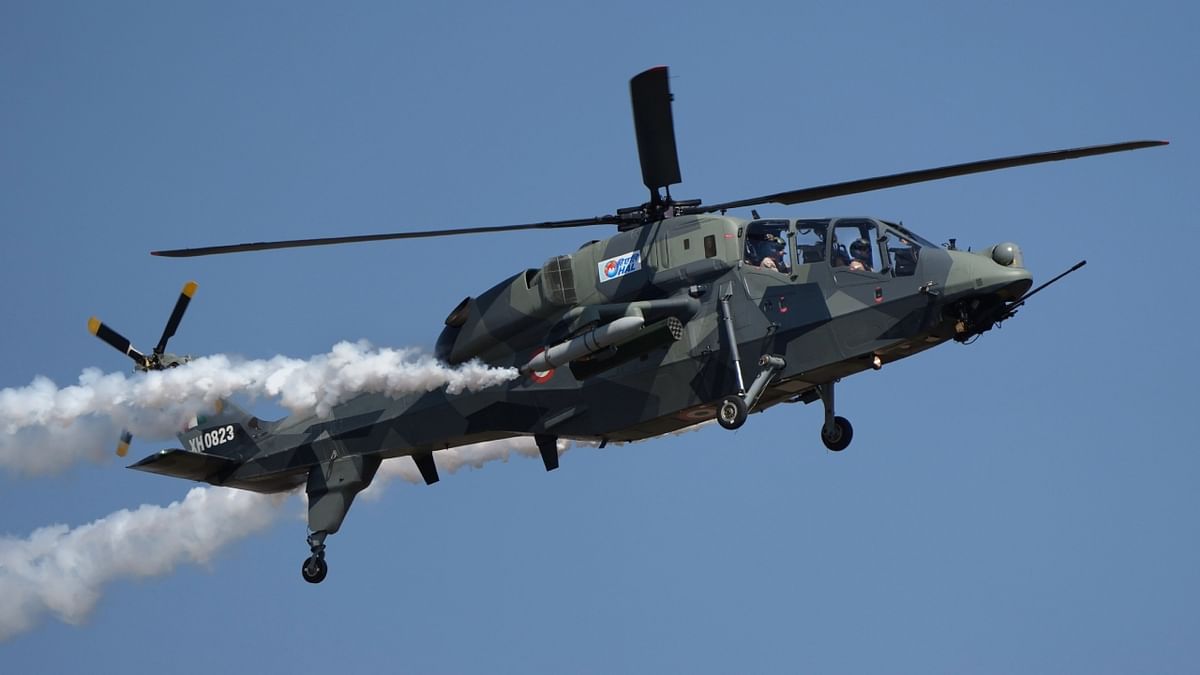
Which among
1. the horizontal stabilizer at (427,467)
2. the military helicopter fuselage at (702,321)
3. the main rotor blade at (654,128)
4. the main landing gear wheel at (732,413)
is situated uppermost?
the main rotor blade at (654,128)

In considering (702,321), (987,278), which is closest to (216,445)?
(702,321)

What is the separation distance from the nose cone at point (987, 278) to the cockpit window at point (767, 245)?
2852mm

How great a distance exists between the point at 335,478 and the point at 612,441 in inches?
238

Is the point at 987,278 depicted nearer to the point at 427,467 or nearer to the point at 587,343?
the point at 587,343

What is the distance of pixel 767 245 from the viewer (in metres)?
30.0

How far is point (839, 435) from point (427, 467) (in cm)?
832

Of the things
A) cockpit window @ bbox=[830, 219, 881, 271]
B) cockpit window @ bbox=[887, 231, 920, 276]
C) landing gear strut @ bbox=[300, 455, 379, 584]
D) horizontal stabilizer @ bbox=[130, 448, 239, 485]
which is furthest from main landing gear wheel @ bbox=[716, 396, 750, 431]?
horizontal stabilizer @ bbox=[130, 448, 239, 485]

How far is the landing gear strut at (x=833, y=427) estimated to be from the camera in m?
30.8

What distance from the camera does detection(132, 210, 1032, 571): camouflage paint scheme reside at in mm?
28734

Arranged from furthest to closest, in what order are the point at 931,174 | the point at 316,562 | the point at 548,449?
the point at 316,562, the point at 548,449, the point at 931,174

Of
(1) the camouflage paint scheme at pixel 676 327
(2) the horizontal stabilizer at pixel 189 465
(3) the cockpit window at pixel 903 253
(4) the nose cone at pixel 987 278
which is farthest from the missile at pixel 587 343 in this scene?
(2) the horizontal stabilizer at pixel 189 465

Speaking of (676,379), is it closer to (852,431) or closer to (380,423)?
(852,431)

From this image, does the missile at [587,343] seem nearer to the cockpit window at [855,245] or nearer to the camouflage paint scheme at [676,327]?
the camouflage paint scheme at [676,327]

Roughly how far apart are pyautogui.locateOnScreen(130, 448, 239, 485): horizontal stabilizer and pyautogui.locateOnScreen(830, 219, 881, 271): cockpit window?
43.5 feet
